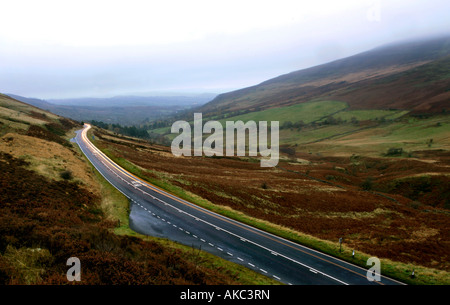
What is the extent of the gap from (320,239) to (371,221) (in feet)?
43.3

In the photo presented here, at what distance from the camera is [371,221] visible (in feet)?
99.6

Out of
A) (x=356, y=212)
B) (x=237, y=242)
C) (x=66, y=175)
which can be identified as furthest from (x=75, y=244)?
(x=356, y=212)

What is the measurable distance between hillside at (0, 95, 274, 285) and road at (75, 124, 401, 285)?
1615 millimetres

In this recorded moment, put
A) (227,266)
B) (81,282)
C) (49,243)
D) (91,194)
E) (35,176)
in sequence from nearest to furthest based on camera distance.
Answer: (81,282) → (49,243) → (227,266) → (35,176) → (91,194)

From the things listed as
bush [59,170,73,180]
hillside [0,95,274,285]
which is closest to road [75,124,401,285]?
hillside [0,95,274,285]

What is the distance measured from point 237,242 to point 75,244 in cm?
1278

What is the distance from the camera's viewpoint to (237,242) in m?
20.5

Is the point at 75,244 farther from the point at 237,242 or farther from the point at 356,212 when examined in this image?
the point at 356,212

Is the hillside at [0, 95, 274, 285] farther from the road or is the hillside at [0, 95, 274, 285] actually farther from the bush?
the road

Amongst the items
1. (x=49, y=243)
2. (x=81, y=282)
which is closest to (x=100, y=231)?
(x=49, y=243)

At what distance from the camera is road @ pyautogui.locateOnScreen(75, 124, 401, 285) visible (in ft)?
54.1

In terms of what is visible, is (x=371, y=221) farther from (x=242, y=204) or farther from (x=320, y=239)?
(x=242, y=204)
